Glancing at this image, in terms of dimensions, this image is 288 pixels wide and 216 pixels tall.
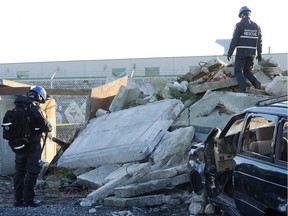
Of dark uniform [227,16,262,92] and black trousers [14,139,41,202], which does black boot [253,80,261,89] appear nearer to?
dark uniform [227,16,262,92]

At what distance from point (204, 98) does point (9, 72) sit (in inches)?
698

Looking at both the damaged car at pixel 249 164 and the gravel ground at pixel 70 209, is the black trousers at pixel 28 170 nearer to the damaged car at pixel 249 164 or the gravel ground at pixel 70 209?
the gravel ground at pixel 70 209

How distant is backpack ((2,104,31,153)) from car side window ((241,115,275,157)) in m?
3.58

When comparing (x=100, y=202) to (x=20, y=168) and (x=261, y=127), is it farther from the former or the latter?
(x=261, y=127)

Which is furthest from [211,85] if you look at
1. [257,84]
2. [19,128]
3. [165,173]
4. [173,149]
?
[19,128]

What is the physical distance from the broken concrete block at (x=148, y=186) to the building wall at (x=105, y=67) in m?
13.8

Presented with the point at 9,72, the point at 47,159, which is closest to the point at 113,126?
the point at 47,159

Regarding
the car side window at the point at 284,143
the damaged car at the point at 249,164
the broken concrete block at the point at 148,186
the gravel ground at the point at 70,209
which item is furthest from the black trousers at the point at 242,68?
the car side window at the point at 284,143

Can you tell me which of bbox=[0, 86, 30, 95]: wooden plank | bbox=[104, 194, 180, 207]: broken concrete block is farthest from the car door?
bbox=[0, 86, 30, 95]: wooden plank

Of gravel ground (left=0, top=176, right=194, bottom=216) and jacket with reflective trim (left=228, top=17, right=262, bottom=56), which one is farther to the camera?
jacket with reflective trim (left=228, top=17, right=262, bottom=56)

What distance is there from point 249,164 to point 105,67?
63.4 ft

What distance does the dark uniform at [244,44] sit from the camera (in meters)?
9.55

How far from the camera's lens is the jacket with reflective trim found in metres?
9.55

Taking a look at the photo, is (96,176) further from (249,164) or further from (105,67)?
(105,67)
